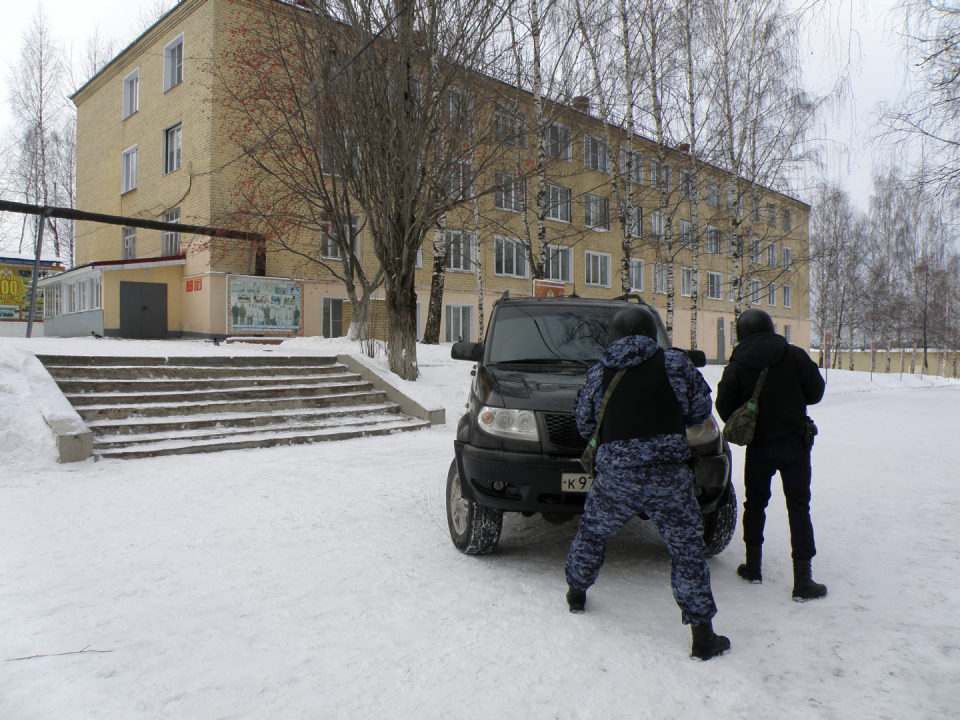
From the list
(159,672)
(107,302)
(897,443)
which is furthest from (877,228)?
(159,672)

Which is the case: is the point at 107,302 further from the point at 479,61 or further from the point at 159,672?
the point at 159,672

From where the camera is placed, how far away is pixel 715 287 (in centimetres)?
3825

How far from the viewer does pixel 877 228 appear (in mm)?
41625

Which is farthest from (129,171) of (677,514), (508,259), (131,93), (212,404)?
(677,514)

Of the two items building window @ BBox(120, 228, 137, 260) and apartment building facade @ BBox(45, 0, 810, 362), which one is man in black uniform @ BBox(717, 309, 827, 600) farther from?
building window @ BBox(120, 228, 137, 260)

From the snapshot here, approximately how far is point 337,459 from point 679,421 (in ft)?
18.1

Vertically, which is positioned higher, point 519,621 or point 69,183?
point 69,183

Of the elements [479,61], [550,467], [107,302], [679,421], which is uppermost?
[479,61]

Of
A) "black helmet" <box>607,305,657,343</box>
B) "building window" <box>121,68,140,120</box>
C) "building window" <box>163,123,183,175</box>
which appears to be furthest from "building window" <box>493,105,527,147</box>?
"building window" <box>121,68,140,120</box>

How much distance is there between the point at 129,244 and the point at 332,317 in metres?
9.05

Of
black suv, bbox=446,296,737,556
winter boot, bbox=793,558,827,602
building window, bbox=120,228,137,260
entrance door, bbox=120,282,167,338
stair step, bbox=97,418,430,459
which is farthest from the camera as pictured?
building window, bbox=120,228,137,260

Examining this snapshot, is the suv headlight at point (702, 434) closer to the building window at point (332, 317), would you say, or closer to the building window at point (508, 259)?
the building window at point (332, 317)

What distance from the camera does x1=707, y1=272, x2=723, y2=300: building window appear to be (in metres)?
37.6

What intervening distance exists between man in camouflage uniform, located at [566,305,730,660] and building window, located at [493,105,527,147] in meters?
10.3
